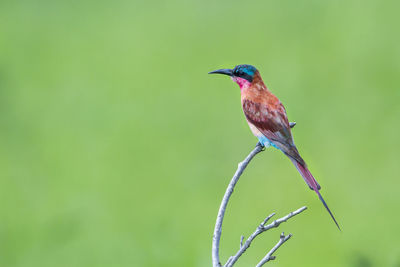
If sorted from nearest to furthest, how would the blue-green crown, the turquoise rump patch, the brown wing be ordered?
the brown wing, the turquoise rump patch, the blue-green crown

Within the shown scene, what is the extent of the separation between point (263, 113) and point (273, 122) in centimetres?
7

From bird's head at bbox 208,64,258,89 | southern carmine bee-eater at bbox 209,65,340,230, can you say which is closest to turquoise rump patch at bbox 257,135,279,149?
southern carmine bee-eater at bbox 209,65,340,230

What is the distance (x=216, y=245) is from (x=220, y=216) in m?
0.07

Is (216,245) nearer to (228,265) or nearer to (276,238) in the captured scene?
(228,265)

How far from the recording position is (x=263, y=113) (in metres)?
1.74

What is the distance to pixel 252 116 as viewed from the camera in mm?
1778

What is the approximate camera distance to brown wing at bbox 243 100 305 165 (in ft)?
5.16

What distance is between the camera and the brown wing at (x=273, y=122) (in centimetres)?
157

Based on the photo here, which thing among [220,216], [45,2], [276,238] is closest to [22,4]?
[45,2]

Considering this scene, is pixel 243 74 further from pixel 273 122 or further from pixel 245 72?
pixel 273 122

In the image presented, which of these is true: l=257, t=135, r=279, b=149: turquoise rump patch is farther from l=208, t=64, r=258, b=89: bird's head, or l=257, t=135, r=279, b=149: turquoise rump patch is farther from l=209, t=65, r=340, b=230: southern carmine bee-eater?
l=208, t=64, r=258, b=89: bird's head

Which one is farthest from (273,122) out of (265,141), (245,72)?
(245,72)

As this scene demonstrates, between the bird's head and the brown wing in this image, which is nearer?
the brown wing

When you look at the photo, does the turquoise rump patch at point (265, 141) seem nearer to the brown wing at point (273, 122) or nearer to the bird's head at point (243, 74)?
the brown wing at point (273, 122)
